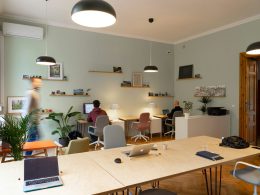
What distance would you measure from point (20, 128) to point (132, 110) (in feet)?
14.6

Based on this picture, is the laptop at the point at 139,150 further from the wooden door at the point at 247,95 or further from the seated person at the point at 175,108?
the seated person at the point at 175,108

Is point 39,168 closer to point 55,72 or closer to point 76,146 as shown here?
point 76,146

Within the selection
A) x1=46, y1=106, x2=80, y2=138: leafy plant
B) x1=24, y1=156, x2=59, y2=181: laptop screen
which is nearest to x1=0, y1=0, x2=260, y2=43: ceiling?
x1=46, y1=106, x2=80, y2=138: leafy plant

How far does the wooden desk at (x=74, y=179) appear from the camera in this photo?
57.7 inches

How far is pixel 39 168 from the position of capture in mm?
1663

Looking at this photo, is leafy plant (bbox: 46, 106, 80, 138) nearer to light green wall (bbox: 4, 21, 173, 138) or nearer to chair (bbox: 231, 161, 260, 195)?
light green wall (bbox: 4, 21, 173, 138)

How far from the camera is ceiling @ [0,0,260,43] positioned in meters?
4.42

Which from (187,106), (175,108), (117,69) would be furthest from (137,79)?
→ (187,106)

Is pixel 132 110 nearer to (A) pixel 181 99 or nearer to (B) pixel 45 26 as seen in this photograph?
(A) pixel 181 99

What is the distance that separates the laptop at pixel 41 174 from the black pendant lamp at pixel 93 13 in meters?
1.33

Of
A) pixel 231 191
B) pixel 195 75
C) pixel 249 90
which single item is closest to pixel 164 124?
pixel 195 75

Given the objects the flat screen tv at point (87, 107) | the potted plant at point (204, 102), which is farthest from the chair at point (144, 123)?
the potted plant at point (204, 102)

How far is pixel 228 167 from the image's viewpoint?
13.1 feet

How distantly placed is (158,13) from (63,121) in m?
3.78
